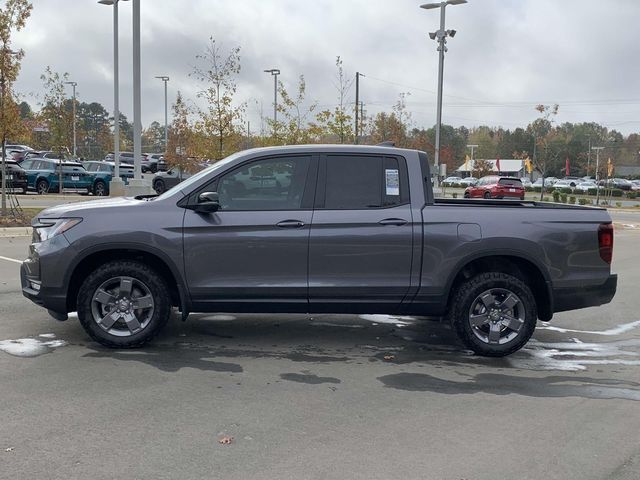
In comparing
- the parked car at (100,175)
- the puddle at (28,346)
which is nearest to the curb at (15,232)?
the puddle at (28,346)

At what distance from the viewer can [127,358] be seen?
5.68m

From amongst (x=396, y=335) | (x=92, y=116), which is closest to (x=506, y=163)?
(x=92, y=116)

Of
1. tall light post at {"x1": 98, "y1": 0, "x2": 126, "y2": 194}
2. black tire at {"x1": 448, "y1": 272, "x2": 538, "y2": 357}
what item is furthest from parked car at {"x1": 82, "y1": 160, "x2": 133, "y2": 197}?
black tire at {"x1": 448, "y1": 272, "x2": 538, "y2": 357}

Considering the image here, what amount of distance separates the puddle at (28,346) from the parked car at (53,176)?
23952mm

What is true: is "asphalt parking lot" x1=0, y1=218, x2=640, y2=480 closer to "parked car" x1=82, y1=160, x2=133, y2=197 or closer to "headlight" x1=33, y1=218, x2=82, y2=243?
"headlight" x1=33, y1=218, x2=82, y2=243

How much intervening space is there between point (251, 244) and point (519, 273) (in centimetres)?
257

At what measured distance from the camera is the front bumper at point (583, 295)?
5.96m

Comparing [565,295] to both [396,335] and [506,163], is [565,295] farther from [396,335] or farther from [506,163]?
[506,163]

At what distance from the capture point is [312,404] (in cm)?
470

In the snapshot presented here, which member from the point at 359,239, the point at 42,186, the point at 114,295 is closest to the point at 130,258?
the point at 114,295

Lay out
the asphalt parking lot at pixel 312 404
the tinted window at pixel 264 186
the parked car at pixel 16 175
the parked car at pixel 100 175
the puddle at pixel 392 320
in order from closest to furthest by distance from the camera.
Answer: the asphalt parking lot at pixel 312 404, the tinted window at pixel 264 186, the puddle at pixel 392 320, the parked car at pixel 16 175, the parked car at pixel 100 175

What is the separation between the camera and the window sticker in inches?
233

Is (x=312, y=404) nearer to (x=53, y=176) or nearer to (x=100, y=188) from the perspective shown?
(x=53, y=176)

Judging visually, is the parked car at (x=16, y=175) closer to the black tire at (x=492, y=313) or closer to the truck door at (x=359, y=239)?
the truck door at (x=359, y=239)
